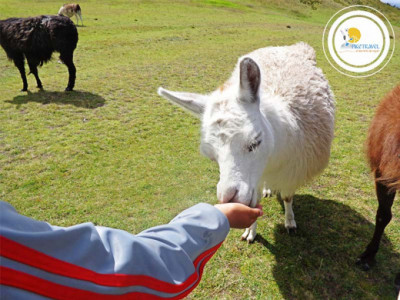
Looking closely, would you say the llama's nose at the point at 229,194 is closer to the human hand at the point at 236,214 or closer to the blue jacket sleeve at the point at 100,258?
the human hand at the point at 236,214

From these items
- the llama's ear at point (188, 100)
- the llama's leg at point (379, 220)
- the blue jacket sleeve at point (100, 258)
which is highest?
the llama's ear at point (188, 100)

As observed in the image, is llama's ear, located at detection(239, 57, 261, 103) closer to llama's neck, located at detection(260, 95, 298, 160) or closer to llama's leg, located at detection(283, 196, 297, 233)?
llama's neck, located at detection(260, 95, 298, 160)

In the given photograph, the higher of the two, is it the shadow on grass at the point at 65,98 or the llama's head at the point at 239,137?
the llama's head at the point at 239,137

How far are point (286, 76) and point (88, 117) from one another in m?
4.62

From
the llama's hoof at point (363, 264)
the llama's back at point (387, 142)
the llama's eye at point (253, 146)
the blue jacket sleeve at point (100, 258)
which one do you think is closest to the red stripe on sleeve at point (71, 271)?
the blue jacket sleeve at point (100, 258)

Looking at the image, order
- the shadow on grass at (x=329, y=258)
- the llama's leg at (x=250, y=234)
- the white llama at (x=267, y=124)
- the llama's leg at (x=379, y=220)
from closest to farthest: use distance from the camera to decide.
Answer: the white llama at (x=267, y=124)
the llama's leg at (x=379, y=220)
the shadow on grass at (x=329, y=258)
the llama's leg at (x=250, y=234)

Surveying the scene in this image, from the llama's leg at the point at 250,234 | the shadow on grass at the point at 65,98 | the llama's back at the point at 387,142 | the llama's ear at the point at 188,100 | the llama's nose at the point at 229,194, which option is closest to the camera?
the llama's nose at the point at 229,194

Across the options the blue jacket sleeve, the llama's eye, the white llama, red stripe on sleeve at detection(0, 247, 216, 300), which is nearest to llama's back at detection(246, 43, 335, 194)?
the white llama

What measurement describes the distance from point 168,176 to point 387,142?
9.69 ft

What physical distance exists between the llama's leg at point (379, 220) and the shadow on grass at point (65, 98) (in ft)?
19.9

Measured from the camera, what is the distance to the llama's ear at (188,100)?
7.22ft

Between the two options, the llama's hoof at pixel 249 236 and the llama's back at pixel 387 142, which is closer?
the llama's back at pixel 387 142

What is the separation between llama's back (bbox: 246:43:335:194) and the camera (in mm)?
2406

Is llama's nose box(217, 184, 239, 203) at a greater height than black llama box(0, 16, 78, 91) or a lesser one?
lesser
